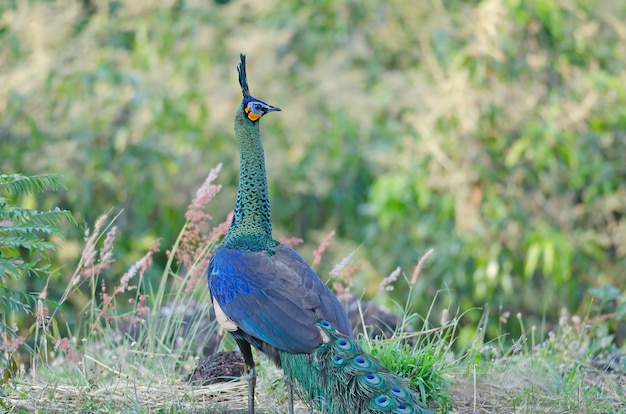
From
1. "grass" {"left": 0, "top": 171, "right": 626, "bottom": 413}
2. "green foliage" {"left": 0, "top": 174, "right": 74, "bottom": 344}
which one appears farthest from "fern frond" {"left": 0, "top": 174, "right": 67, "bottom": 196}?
"grass" {"left": 0, "top": 171, "right": 626, "bottom": 413}

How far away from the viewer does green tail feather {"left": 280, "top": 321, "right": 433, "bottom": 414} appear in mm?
3688

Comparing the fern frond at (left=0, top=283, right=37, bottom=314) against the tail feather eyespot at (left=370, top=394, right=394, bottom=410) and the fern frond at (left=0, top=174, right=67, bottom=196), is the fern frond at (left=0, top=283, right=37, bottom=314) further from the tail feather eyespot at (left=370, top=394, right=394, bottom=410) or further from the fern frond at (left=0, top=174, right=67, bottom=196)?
the tail feather eyespot at (left=370, top=394, right=394, bottom=410)

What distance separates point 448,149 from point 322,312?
4644 millimetres

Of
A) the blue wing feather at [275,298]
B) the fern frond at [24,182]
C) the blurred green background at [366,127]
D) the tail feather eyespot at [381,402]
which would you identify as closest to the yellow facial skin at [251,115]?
the blue wing feather at [275,298]

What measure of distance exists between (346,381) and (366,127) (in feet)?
22.3

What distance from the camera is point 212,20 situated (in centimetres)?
1102

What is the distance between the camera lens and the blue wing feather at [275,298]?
3.85 metres

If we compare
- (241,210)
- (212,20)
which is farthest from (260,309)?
(212,20)

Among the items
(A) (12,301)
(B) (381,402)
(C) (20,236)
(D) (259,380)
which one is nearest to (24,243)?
(C) (20,236)

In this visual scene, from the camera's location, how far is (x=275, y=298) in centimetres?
397

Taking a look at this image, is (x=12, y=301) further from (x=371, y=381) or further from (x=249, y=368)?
(x=371, y=381)

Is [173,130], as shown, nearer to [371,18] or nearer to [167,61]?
[167,61]

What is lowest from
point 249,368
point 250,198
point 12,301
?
point 249,368

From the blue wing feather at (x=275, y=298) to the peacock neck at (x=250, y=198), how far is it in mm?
126
